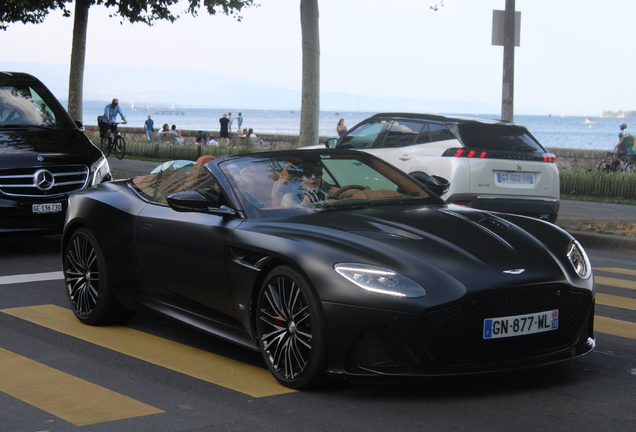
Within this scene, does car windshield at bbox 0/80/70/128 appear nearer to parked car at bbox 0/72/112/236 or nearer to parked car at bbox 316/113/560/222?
parked car at bbox 0/72/112/236

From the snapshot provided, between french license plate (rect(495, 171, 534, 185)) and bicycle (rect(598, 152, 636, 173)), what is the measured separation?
46.9 feet

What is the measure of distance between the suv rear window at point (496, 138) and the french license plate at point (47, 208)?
16.6 feet

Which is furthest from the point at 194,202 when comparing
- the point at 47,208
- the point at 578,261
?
the point at 47,208

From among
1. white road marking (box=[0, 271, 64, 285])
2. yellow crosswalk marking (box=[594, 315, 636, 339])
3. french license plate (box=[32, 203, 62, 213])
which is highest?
french license plate (box=[32, 203, 62, 213])

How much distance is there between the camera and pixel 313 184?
5520mm

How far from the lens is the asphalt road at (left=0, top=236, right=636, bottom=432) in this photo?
3998mm

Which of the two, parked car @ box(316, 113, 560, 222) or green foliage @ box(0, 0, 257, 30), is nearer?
parked car @ box(316, 113, 560, 222)

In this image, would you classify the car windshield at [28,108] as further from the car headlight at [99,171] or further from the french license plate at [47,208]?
the french license plate at [47,208]

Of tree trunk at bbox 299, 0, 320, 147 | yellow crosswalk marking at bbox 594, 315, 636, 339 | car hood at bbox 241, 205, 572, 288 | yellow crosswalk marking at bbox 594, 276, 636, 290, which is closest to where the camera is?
car hood at bbox 241, 205, 572, 288

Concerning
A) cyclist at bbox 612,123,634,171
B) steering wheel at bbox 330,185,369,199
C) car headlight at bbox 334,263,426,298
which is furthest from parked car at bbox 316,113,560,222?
cyclist at bbox 612,123,634,171

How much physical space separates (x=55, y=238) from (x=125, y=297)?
5579mm

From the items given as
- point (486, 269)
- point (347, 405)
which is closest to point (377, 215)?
point (486, 269)

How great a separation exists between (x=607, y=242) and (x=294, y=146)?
22.4 metres

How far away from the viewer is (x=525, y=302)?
4.30 meters
